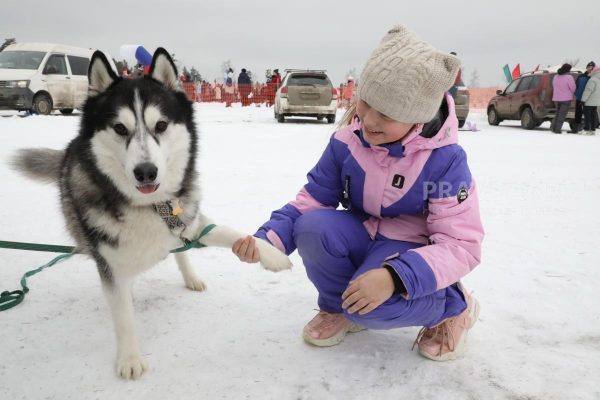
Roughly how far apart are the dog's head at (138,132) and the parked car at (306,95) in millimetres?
9467

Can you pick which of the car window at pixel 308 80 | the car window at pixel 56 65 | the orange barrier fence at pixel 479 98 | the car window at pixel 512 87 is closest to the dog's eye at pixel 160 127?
the car window at pixel 308 80

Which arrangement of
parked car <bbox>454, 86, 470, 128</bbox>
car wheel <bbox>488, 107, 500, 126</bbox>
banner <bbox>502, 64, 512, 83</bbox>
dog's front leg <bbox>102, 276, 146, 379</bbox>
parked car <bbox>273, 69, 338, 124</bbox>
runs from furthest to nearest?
banner <bbox>502, 64, 512, 83</bbox> → car wheel <bbox>488, 107, 500, 126</bbox> → parked car <bbox>273, 69, 338, 124</bbox> → parked car <bbox>454, 86, 470, 128</bbox> → dog's front leg <bbox>102, 276, 146, 379</bbox>

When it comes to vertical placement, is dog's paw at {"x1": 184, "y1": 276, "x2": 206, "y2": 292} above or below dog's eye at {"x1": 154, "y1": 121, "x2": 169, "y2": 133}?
below

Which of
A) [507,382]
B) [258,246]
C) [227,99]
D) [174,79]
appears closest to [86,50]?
[227,99]

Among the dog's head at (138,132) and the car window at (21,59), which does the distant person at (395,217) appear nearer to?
the dog's head at (138,132)

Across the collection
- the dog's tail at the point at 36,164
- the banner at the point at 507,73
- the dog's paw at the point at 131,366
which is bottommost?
the dog's paw at the point at 131,366

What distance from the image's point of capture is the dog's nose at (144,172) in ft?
4.98

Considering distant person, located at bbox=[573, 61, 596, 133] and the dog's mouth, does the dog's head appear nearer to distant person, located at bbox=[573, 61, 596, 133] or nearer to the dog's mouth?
the dog's mouth

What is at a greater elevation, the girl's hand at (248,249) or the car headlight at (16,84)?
the car headlight at (16,84)

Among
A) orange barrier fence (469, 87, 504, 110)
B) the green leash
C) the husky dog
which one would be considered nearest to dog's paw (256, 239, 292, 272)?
the husky dog

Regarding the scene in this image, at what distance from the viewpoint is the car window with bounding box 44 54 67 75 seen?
34.7 feet

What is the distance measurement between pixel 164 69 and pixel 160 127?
0.32 metres

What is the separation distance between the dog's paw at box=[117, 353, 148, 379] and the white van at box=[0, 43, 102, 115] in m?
10.2

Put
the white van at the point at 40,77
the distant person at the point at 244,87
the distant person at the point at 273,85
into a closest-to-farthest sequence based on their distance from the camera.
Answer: the white van at the point at 40,77
the distant person at the point at 273,85
the distant person at the point at 244,87
